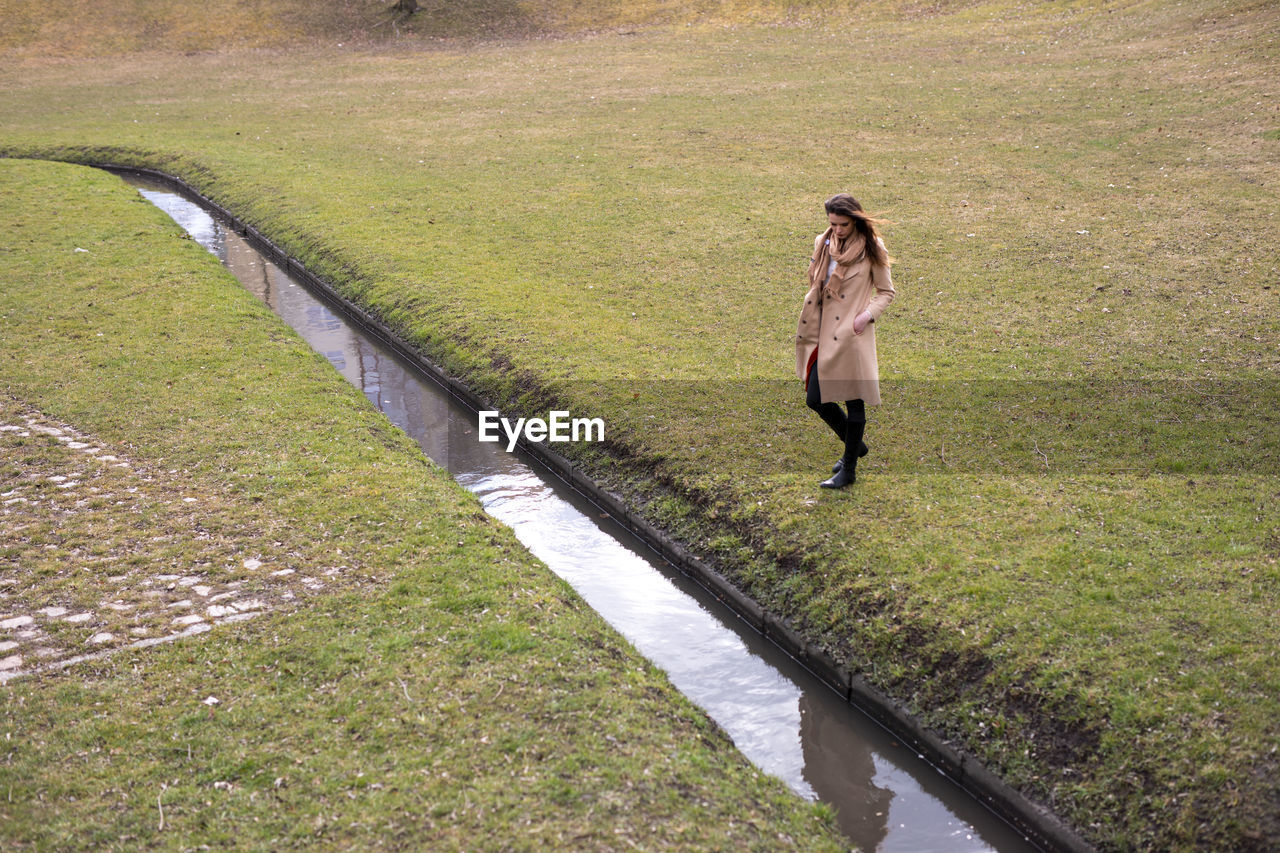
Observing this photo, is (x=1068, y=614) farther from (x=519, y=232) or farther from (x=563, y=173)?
(x=563, y=173)

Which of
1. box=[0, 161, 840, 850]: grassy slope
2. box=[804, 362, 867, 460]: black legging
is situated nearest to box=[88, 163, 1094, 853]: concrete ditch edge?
box=[0, 161, 840, 850]: grassy slope

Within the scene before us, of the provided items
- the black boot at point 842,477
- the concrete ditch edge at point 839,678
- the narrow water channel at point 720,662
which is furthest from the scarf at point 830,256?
the narrow water channel at point 720,662

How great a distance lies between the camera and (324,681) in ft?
20.1

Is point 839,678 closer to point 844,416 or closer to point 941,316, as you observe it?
point 844,416

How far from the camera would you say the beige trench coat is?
25.3ft

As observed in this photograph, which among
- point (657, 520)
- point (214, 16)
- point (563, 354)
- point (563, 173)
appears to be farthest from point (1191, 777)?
point (214, 16)

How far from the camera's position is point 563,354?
11.8 meters

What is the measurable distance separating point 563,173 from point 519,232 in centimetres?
470

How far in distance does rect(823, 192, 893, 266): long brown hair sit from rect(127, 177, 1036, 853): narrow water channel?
9.87ft

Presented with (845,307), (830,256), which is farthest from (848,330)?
(830,256)

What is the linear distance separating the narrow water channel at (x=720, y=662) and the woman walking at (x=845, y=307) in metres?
2.03

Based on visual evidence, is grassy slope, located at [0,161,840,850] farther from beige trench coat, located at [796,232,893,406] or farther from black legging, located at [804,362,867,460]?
beige trench coat, located at [796,232,893,406]

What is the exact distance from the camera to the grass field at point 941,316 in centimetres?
625

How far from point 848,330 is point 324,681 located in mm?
4521
